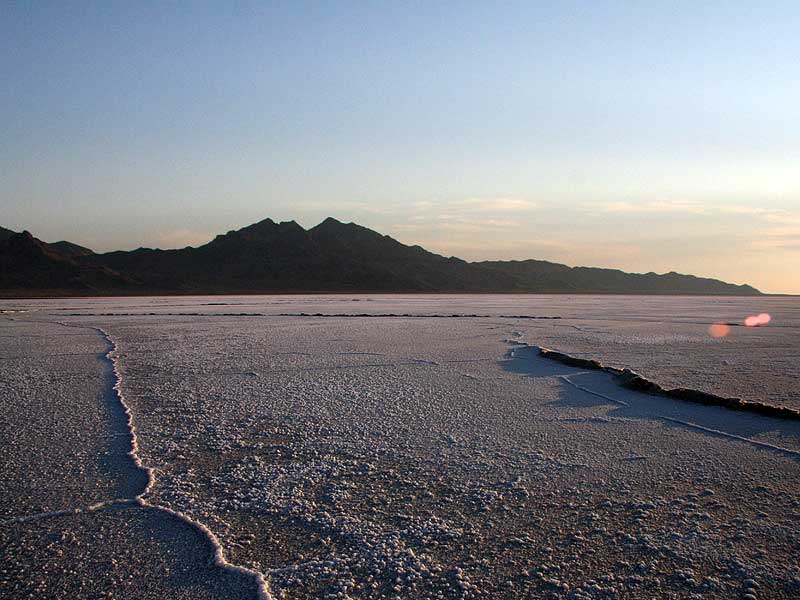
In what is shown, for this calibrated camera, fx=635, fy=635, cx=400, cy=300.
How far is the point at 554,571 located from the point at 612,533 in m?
0.43

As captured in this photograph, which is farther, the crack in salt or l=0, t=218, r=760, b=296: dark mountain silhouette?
l=0, t=218, r=760, b=296: dark mountain silhouette

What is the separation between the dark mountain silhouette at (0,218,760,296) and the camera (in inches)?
3004

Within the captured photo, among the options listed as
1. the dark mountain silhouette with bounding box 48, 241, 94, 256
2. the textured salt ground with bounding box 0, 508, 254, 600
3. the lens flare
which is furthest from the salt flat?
the dark mountain silhouette with bounding box 48, 241, 94, 256

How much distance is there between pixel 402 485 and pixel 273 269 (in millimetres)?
100722

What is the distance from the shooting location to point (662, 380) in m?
5.96

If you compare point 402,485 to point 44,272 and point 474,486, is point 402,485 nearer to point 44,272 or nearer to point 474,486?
point 474,486

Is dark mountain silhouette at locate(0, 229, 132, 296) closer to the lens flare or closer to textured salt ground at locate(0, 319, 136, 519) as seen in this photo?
the lens flare

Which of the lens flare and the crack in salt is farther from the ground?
the lens flare

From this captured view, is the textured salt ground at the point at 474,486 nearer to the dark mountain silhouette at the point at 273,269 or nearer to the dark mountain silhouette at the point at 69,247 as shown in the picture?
the dark mountain silhouette at the point at 273,269

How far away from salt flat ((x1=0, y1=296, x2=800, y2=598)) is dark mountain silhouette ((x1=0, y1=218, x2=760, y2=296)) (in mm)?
70665

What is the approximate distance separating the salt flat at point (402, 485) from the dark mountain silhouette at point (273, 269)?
70.7 meters

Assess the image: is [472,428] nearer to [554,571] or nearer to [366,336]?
[554,571]

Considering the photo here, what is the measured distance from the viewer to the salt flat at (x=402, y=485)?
7.20 feet

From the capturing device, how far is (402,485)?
3.07 m
